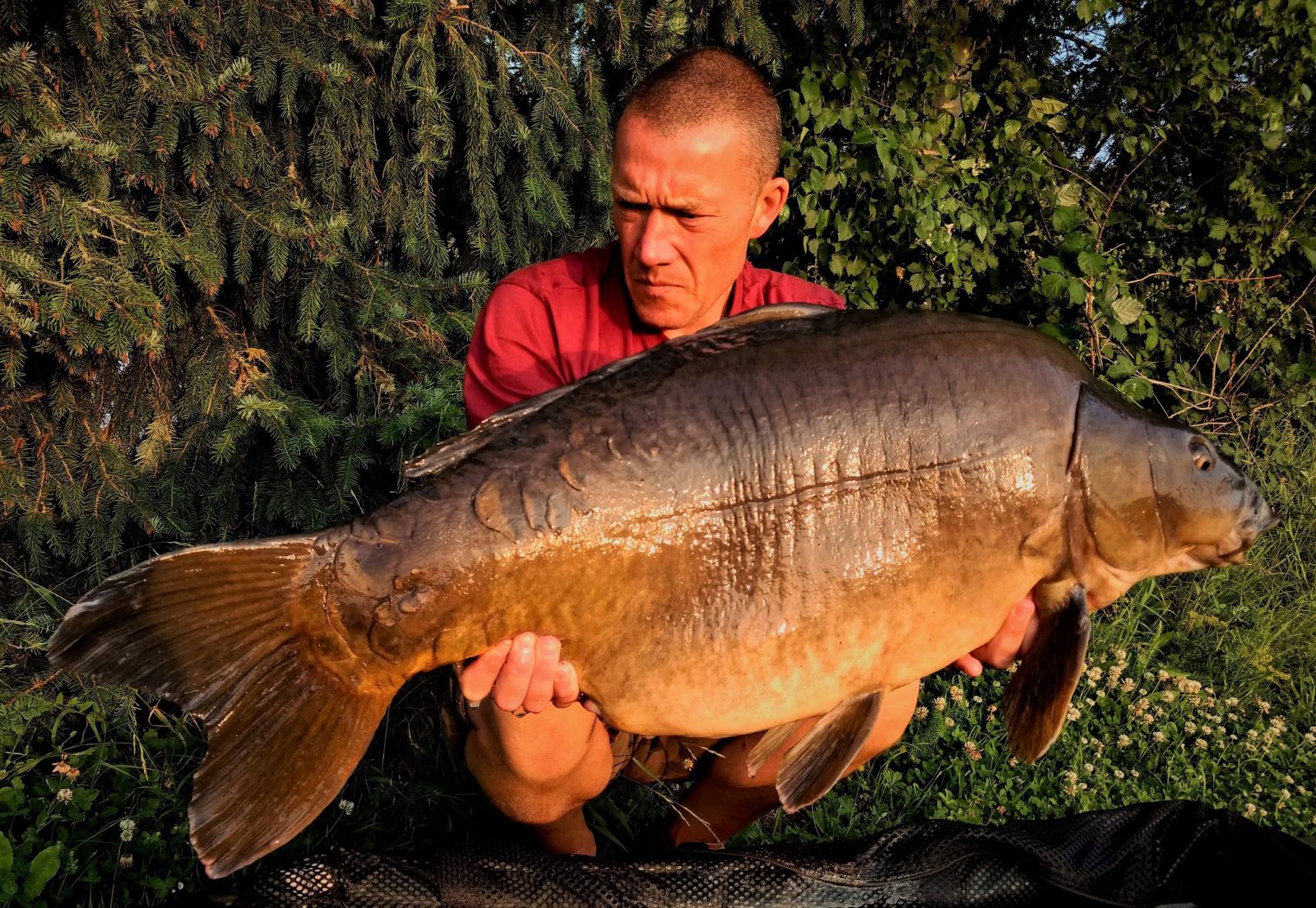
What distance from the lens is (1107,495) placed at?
1.83m

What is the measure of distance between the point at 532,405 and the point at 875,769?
6.00 ft

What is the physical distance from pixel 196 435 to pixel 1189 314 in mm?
4711

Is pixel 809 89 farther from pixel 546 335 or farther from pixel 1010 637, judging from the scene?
pixel 1010 637

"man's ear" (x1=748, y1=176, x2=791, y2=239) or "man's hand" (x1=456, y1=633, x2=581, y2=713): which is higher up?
"man's ear" (x1=748, y1=176, x2=791, y2=239)

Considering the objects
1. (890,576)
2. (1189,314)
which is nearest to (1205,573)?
(1189,314)

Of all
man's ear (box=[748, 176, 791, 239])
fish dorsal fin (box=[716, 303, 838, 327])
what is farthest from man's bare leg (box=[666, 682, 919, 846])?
man's ear (box=[748, 176, 791, 239])

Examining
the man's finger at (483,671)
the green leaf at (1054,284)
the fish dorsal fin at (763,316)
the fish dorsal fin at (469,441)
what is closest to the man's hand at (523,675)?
the man's finger at (483,671)

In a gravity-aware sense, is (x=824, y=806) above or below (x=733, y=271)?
below

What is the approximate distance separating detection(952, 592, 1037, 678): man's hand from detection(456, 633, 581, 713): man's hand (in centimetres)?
77

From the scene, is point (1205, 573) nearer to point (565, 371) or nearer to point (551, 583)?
Result: point (565, 371)

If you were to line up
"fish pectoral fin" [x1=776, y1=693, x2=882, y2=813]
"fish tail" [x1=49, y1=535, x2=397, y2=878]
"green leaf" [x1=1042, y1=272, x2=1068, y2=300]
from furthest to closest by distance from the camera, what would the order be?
"green leaf" [x1=1042, y1=272, x2=1068, y2=300]
"fish pectoral fin" [x1=776, y1=693, x2=882, y2=813]
"fish tail" [x1=49, y1=535, x2=397, y2=878]

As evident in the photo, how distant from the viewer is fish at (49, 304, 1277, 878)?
157cm

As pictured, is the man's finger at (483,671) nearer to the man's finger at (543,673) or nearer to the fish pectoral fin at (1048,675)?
the man's finger at (543,673)

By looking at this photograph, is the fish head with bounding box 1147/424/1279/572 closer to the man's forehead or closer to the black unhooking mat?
the black unhooking mat
